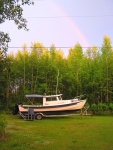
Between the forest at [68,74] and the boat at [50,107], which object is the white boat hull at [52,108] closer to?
the boat at [50,107]

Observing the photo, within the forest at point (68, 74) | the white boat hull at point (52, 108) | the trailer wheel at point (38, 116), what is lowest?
the trailer wheel at point (38, 116)

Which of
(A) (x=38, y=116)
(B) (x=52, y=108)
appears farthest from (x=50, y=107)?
(A) (x=38, y=116)

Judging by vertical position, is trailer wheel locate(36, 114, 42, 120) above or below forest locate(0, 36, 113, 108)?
below

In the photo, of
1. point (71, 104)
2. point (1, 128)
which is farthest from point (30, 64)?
point (1, 128)

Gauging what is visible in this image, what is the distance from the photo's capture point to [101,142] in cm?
1081

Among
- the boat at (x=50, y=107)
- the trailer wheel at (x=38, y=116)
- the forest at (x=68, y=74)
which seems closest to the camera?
the trailer wheel at (x=38, y=116)

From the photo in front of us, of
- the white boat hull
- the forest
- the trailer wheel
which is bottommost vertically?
the trailer wheel

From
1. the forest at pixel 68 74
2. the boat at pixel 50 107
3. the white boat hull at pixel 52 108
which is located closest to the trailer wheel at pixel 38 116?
the boat at pixel 50 107

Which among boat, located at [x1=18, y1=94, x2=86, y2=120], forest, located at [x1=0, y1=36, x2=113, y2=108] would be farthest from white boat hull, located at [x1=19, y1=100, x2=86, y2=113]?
forest, located at [x1=0, y1=36, x2=113, y2=108]

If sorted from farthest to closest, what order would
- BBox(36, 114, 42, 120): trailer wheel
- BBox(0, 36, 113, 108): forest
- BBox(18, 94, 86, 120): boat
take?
BBox(0, 36, 113, 108): forest
BBox(18, 94, 86, 120): boat
BBox(36, 114, 42, 120): trailer wheel

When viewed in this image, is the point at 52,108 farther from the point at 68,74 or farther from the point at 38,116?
the point at 68,74

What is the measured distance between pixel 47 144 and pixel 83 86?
3009cm

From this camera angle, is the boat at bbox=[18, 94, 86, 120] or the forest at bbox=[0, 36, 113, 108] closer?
the boat at bbox=[18, 94, 86, 120]

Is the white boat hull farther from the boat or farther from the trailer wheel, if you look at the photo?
the trailer wheel
